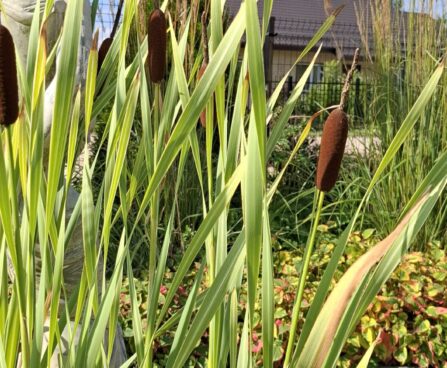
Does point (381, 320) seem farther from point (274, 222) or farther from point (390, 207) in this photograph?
point (274, 222)

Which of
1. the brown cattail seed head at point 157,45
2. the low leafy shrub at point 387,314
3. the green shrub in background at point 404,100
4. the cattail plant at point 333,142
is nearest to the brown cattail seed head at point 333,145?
the cattail plant at point 333,142

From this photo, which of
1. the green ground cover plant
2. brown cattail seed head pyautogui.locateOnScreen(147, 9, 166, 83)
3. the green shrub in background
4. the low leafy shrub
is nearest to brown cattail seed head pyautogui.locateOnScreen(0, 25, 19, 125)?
the green ground cover plant

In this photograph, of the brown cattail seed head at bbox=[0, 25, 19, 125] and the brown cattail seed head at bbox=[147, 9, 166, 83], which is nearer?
the brown cattail seed head at bbox=[0, 25, 19, 125]

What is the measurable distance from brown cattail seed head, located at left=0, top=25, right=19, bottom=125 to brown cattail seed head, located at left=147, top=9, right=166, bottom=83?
0.21m

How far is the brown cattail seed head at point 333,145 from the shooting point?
0.65 meters

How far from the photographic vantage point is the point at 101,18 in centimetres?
392

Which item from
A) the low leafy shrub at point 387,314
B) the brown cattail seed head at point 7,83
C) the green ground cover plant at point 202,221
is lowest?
the low leafy shrub at point 387,314

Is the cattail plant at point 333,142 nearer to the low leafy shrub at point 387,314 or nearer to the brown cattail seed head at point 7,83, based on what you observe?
the brown cattail seed head at point 7,83

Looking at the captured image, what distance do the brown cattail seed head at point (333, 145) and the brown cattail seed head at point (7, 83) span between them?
1.09 ft

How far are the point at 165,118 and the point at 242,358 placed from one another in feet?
1.19

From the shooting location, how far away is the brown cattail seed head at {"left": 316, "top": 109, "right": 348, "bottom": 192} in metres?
0.65

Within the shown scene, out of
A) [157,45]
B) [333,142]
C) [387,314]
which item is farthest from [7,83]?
[387,314]

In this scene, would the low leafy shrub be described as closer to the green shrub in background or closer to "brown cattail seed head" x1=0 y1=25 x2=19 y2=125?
the green shrub in background

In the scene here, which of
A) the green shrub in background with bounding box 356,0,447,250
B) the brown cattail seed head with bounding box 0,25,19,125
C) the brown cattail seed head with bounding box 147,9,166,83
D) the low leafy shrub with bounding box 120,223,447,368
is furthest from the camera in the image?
the green shrub in background with bounding box 356,0,447,250
